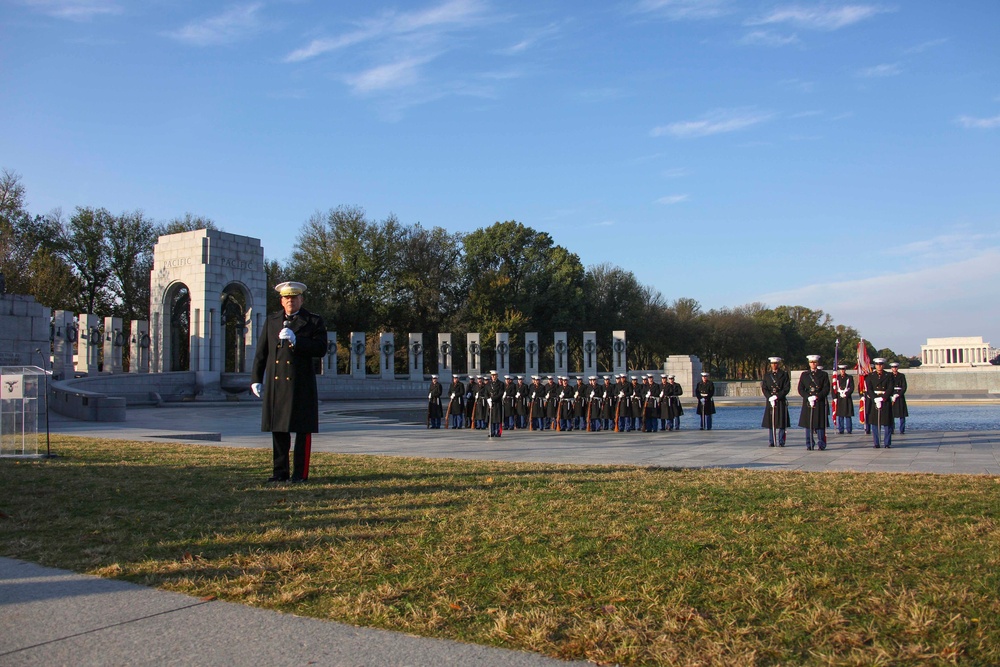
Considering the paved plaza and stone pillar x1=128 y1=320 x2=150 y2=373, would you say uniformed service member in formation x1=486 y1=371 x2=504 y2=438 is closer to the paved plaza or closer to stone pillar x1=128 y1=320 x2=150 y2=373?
the paved plaza

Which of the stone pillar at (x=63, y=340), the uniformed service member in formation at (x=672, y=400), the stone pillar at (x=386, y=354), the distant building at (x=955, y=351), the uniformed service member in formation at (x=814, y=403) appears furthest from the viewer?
the distant building at (x=955, y=351)

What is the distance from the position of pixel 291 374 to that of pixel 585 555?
4623mm

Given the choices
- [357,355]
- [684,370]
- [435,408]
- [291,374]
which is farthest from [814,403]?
[357,355]

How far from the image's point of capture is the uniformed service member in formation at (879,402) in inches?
597

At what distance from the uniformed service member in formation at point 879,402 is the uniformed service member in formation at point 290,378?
11.4m

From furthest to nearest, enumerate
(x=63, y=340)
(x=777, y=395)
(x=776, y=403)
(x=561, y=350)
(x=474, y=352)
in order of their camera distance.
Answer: (x=561, y=350), (x=474, y=352), (x=63, y=340), (x=777, y=395), (x=776, y=403)

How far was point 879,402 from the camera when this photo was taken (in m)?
15.3

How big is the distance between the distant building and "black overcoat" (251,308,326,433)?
106m

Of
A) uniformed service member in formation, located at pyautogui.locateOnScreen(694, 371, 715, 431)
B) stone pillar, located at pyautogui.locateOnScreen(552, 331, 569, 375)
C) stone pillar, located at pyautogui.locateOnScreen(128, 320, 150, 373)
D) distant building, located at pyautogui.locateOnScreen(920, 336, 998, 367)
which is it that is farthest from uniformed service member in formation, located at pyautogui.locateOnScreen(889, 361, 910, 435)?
distant building, located at pyautogui.locateOnScreen(920, 336, 998, 367)

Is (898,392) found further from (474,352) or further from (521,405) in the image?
(474,352)

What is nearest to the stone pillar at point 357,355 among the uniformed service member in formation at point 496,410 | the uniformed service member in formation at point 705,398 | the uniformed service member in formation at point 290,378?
the uniformed service member in formation at point 496,410

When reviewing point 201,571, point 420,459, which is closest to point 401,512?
point 201,571

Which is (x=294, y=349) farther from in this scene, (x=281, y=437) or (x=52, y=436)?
(x=52, y=436)

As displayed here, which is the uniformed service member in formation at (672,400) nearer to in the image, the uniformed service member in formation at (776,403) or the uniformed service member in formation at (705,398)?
the uniformed service member in formation at (705,398)
